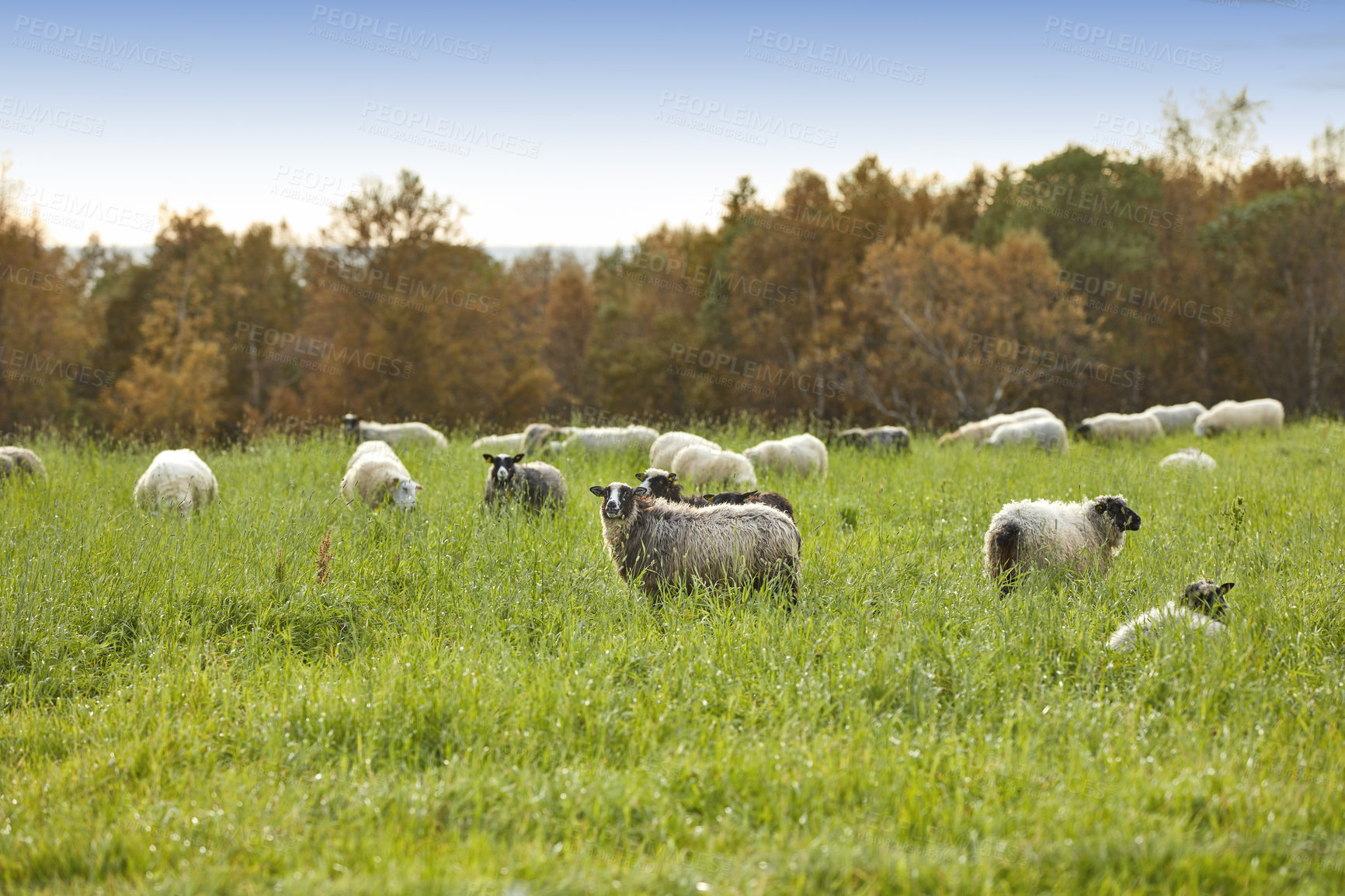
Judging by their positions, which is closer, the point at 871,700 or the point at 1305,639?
the point at 871,700

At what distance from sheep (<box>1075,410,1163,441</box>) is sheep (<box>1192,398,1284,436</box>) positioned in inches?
54.1

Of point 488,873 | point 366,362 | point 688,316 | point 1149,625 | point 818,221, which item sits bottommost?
point 488,873

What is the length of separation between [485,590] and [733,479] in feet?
16.6

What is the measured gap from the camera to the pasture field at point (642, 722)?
3.38 m

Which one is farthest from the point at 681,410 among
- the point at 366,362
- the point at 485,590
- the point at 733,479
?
the point at 485,590

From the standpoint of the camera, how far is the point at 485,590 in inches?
254

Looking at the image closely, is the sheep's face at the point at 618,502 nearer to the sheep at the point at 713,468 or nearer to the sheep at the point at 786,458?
the sheep at the point at 713,468

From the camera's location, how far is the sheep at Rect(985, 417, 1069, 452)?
15.9 m

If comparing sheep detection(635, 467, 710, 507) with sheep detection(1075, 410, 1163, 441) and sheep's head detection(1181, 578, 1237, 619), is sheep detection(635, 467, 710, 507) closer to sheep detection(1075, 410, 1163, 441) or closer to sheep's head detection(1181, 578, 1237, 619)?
sheep's head detection(1181, 578, 1237, 619)

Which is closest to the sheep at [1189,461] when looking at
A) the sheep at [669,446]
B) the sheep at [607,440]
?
the sheep at [669,446]

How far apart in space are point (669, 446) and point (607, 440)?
1.47 metres

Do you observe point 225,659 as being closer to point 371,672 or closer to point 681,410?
point 371,672

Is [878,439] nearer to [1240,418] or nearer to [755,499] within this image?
[755,499]

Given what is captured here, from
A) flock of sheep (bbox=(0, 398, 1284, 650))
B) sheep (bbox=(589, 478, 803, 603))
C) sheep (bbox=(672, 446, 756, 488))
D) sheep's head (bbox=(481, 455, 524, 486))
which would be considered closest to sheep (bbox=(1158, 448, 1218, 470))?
flock of sheep (bbox=(0, 398, 1284, 650))
